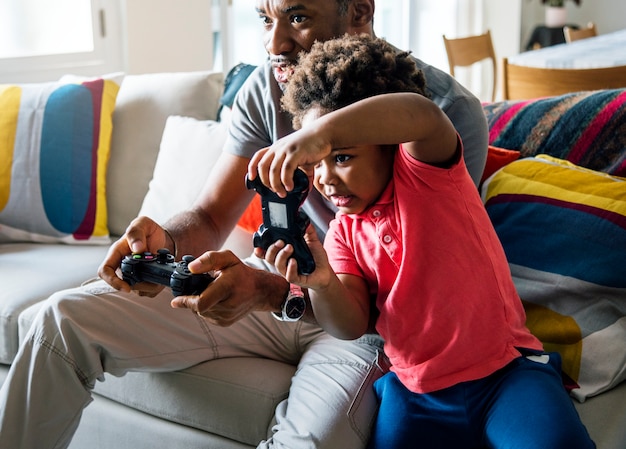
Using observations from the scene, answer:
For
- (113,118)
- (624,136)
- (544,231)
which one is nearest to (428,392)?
(544,231)

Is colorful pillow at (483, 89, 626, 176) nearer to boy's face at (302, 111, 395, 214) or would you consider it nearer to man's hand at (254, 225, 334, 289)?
boy's face at (302, 111, 395, 214)

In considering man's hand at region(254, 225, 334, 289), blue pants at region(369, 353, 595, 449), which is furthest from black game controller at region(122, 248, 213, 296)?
blue pants at region(369, 353, 595, 449)

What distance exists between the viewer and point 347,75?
4.00 feet

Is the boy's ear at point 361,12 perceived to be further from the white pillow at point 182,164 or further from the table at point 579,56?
the table at point 579,56

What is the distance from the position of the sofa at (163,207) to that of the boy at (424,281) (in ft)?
0.79

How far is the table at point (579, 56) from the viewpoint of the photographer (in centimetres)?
300

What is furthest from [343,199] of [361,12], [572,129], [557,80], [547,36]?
[547,36]

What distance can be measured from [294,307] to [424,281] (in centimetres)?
24

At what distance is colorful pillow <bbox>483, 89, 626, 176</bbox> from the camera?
1.63 meters

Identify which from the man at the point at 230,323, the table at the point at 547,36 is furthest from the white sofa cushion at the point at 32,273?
the table at the point at 547,36

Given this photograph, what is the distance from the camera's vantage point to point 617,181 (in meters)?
1.54

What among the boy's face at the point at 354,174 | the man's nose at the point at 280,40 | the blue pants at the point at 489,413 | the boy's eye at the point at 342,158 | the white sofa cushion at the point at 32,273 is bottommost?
the white sofa cushion at the point at 32,273

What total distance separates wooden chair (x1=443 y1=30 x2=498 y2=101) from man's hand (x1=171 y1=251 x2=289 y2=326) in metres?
2.88

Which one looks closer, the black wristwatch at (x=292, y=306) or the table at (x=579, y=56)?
the black wristwatch at (x=292, y=306)
